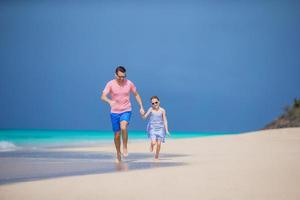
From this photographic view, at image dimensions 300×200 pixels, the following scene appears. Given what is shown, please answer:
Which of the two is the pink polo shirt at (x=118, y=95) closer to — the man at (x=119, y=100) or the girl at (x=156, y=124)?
the man at (x=119, y=100)

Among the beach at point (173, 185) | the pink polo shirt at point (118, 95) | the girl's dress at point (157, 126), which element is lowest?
the beach at point (173, 185)

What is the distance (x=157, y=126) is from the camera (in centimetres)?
1284

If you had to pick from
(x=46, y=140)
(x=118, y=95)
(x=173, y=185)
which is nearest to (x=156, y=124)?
(x=118, y=95)

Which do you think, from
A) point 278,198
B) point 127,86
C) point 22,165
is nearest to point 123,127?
point 127,86

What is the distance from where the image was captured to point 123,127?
11.5 m

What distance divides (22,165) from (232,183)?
184 inches

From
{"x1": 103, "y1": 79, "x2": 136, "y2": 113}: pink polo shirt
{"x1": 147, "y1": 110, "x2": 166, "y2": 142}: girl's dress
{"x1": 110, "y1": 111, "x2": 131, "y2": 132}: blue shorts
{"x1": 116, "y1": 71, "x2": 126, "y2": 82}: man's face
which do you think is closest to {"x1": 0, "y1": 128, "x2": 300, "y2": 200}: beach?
{"x1": 110, "y1": 111, "x2": 131, "y2": 132}: blue shorts

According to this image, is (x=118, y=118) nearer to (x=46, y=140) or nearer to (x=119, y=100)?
(x=119, y=100)

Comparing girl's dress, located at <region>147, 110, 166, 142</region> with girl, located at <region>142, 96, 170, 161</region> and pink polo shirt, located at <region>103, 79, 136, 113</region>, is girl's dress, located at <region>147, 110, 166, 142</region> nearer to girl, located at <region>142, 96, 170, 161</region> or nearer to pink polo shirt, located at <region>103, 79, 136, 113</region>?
girl, located at <region>142, 96, 170, 161</region>

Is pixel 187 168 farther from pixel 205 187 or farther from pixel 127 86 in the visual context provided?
pixel 127 86

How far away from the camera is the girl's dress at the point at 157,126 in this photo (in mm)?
12781

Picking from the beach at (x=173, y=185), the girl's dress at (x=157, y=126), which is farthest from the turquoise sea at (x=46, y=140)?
the beach at (x=173, y=185)

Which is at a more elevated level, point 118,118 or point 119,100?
point 119,100

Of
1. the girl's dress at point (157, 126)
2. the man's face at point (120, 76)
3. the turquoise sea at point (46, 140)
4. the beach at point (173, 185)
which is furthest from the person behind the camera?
the turquoise sea at point (46, 140)
